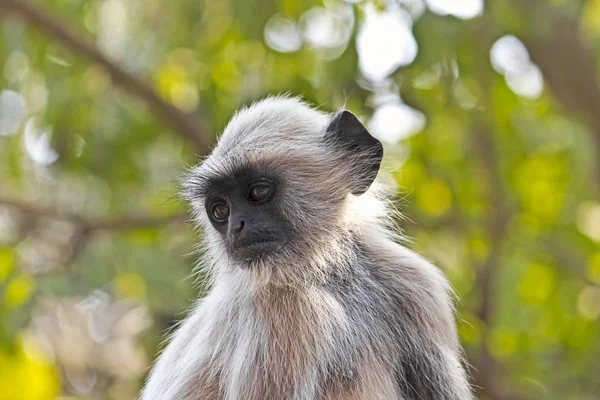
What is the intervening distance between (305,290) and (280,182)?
0.43 meters

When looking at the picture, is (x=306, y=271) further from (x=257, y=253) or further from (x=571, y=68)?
(x=571, y=68)

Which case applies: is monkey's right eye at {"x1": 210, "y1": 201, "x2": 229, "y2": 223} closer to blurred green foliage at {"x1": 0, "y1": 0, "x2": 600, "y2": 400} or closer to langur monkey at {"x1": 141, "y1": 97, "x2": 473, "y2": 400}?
langur monkey at {"x1": 141, "y1": 97, "x2": 473, "y2": 400}

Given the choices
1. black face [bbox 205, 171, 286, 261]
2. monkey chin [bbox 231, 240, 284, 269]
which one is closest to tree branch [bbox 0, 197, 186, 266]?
black face [bbox 205, 171, 286, 261]

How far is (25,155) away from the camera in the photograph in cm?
598

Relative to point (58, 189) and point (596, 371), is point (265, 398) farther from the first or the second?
point (58, 189)

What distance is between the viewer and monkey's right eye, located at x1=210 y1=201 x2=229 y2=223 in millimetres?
3135

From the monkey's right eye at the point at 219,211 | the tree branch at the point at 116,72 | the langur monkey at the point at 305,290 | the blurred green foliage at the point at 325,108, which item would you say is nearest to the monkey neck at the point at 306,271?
the langur monkey at the point at 305,290

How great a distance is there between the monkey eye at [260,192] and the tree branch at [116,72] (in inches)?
71.0

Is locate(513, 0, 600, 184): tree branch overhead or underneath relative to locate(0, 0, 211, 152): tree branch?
overhead

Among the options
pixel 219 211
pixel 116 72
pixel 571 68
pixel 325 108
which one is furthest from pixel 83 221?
pixel 571 68

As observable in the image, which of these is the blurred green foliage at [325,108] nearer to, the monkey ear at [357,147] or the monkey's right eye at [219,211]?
the monkey ear at [357,147]

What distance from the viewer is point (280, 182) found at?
3094mm

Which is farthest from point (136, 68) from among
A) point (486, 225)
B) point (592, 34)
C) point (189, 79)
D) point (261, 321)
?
point (261, 321)

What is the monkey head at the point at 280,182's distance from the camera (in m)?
2.99
